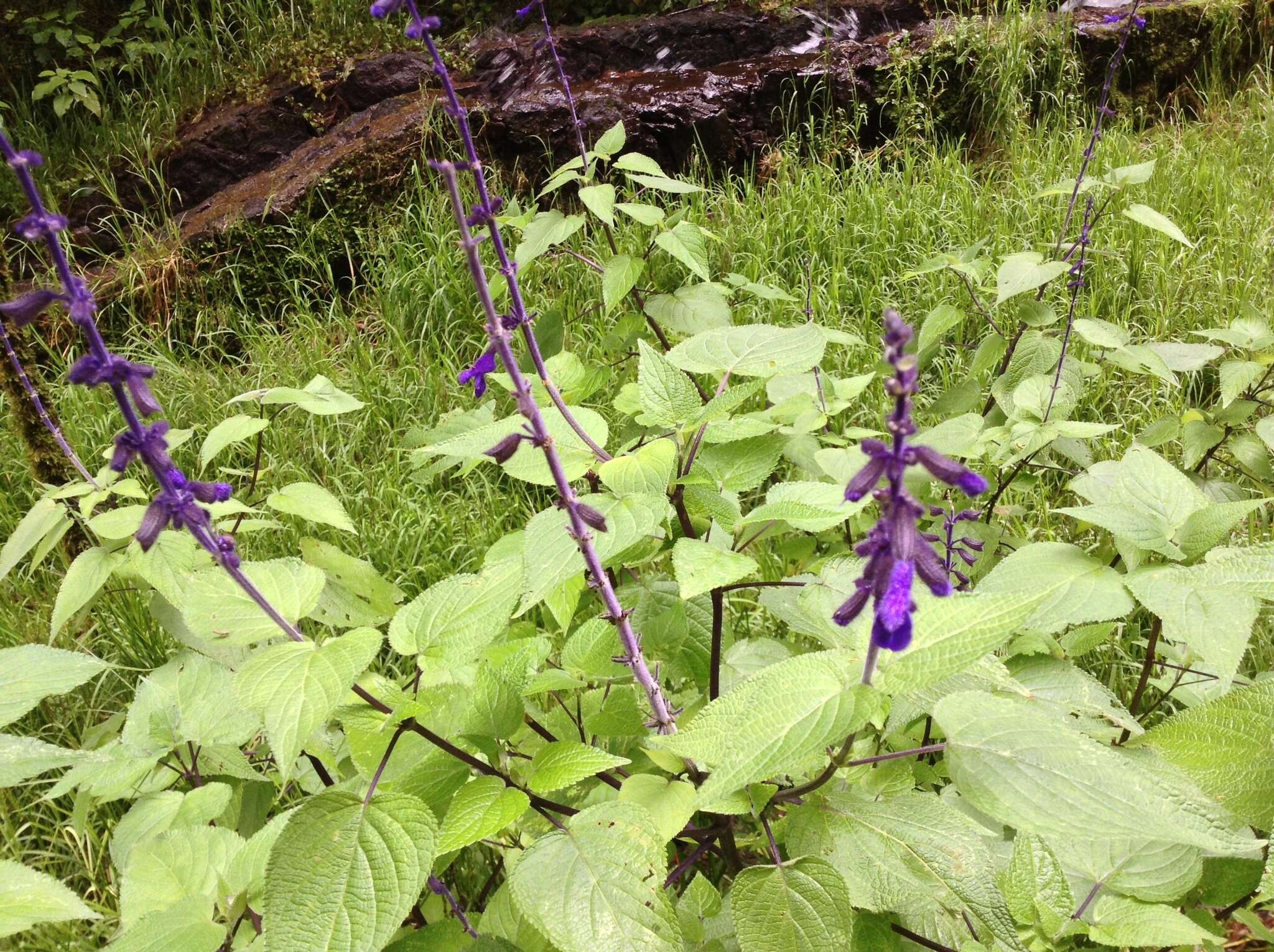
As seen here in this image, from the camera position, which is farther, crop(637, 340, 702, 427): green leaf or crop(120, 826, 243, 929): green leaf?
crop(637, 340, 702, 427): green leaf

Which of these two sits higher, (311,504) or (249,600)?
(249,600)

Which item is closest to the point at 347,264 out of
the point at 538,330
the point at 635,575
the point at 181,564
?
the point at 538,330

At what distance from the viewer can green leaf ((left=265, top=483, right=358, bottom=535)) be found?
7.14ft

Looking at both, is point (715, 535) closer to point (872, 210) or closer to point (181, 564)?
point (181, 564)

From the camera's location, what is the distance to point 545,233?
7.68 ft

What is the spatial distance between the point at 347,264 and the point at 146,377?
5673 mm

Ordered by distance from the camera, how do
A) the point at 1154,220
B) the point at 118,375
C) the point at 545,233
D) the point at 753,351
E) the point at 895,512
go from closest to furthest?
the point at 895,512, the point at 118,375, the point at 753,351, the point at 545,233, the point at 1154,220

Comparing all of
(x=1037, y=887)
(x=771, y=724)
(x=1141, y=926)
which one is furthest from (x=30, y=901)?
(x=1141, y=926)

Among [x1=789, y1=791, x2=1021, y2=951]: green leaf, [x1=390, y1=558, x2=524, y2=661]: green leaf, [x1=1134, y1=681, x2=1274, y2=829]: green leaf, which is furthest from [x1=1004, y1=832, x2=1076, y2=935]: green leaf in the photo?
[x1=390, y1=558, x2=524, y2=661]: green leaf

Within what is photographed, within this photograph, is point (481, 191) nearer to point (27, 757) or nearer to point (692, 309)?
point (27, 757)

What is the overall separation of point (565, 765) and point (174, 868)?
87 centimetres

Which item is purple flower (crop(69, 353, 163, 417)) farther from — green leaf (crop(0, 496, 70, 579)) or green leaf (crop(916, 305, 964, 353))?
green leaf (crop(916, 305, 964, 353))

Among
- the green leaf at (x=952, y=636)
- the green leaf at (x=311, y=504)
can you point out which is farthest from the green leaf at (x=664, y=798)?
the green leaf at (x=311, y=504)

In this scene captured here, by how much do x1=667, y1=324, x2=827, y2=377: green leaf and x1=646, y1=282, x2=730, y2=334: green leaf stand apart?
683mm
